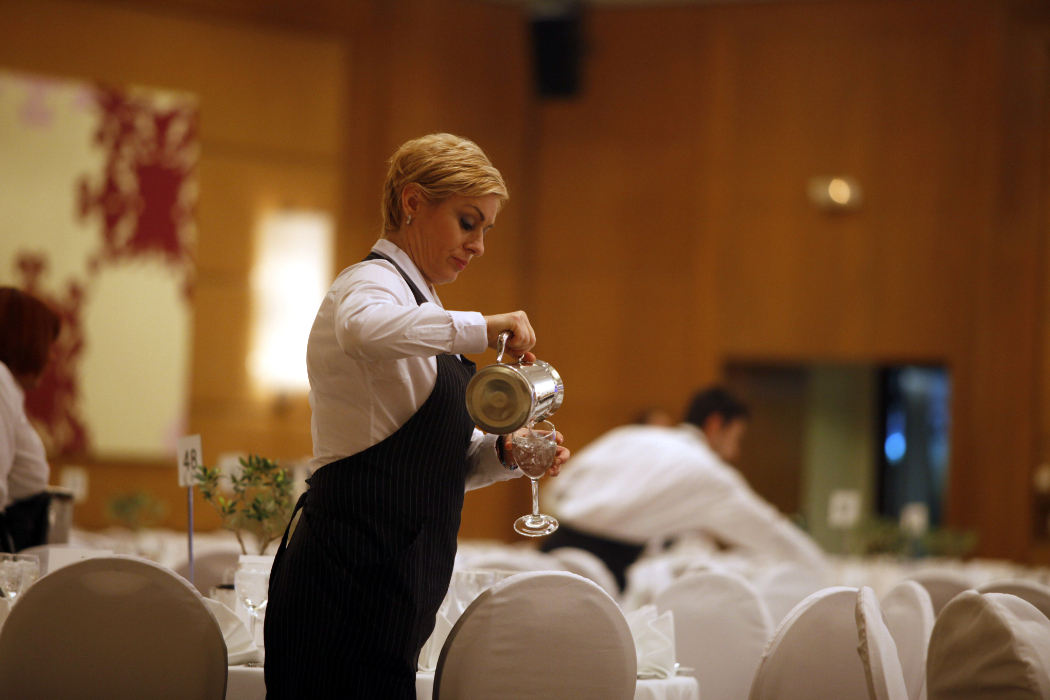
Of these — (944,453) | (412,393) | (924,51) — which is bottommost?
(944,453)

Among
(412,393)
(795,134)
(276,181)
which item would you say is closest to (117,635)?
(412,393)

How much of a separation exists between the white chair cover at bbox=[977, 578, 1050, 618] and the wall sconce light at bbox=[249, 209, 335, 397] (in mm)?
5136

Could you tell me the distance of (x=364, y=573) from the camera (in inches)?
62.7

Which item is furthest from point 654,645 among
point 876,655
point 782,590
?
point 782,590

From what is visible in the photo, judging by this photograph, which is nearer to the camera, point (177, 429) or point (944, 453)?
point (177, 429)

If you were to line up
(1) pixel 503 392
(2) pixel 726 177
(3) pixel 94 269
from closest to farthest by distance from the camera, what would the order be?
(1) pixel 503 392
(3) pixel 94 269
(2) pixel 726 177

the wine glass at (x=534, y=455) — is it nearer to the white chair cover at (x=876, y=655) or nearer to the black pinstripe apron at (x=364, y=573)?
the black pinstripe apron at (x=364, y=573)

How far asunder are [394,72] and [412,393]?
611cm

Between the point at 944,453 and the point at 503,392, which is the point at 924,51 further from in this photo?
the point at 503,392

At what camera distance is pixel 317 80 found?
7215 millimetres

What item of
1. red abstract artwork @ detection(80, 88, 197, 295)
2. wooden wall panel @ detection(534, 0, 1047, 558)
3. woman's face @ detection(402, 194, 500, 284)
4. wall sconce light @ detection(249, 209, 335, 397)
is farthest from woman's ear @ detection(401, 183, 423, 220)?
wooden wall panel @ detection(534, 0, 1047, 558)

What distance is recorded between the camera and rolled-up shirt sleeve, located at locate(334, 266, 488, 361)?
59.5 inches

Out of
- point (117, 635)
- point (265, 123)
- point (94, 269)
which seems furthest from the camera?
point (265, 123)

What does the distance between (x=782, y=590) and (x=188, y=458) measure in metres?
1.77
